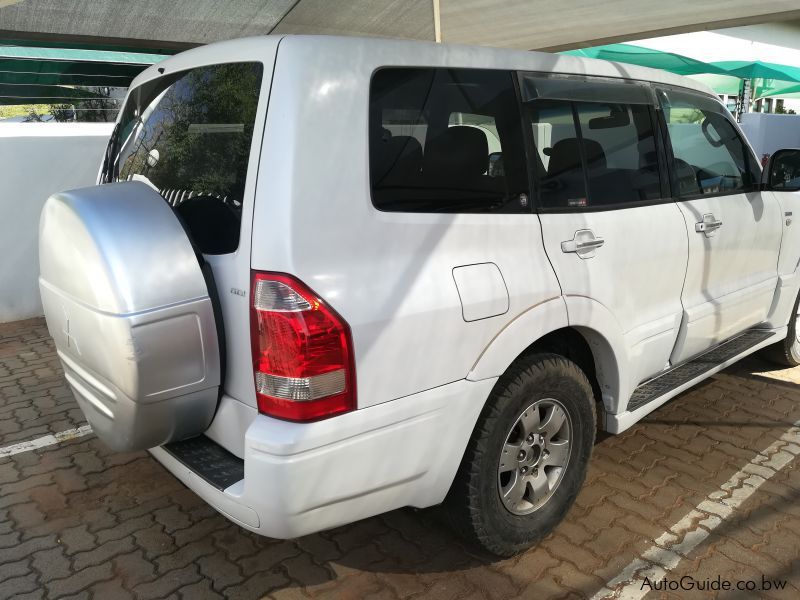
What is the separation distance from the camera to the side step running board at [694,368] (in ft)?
10.4

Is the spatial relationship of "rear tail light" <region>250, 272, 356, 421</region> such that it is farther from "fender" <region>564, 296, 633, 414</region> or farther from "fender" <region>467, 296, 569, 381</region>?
"fender" <region>564, 296, 633, 414</region>

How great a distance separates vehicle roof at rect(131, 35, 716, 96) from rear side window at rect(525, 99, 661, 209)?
0.15 meters

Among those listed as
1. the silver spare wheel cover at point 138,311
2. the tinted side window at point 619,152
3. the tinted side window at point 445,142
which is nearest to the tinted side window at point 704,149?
the tinted side window at point 619,152

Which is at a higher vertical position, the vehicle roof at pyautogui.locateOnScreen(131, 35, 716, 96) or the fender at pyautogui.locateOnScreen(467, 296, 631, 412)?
the vehicle roof at pyautogui.locateOnScreen(131, 35, 716, 96)

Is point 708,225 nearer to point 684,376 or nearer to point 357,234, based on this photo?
point 684,376

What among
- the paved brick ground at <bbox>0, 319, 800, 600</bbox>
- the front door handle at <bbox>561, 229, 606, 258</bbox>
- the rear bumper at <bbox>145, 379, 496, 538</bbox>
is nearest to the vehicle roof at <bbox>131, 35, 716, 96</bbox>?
the front door handle at <bbox>561, 229, 606, 258</bbox>

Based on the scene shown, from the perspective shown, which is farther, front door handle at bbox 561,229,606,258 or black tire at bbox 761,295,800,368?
black tire at bbox 761,295,800,368

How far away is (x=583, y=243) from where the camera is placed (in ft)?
8.55

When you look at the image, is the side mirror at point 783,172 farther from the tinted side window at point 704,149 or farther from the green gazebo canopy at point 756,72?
the green gazebo canopy at point 756,72

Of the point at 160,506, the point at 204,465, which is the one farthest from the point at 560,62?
the point at 160,506

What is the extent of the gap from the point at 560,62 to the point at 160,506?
260cm

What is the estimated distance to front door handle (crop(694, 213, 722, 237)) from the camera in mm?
3268

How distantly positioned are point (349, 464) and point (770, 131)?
56.2 ft

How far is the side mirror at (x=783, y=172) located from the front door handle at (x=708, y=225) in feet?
2.29
